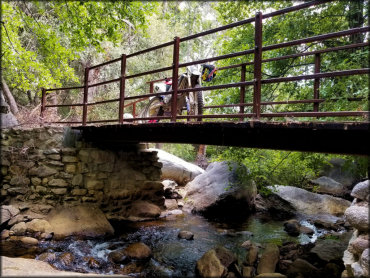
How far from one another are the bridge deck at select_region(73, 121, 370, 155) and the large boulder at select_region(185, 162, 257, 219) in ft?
8.86

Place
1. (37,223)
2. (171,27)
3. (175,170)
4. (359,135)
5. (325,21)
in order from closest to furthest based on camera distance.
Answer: (359,135)
(37,223)
(325,21)
(175,170)
(171,27)

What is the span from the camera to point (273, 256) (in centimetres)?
427

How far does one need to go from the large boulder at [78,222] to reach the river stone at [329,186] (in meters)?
7.32

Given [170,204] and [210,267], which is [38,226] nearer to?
[210,267]

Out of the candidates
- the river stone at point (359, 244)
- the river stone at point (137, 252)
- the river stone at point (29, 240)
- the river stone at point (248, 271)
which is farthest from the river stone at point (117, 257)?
the river stone at point (359, 244)

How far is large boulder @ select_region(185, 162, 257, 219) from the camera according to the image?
7.49 metres

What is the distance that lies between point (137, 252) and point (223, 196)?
343 centimetres

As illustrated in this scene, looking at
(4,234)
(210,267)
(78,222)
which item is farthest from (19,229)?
(210,267)

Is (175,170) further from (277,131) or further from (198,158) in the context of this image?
(277,131)

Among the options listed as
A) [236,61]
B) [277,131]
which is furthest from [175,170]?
[277,131]

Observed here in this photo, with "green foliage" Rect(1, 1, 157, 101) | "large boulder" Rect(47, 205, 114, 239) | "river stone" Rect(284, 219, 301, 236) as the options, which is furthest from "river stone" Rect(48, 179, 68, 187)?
"river stone" Rect(284, 219, 301, 236)

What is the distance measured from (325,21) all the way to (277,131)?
4.32 m

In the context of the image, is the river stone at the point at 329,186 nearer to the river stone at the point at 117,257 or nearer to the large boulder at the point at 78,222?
the large boulder at the point at 78,222

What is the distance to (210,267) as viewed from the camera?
13.0ft
